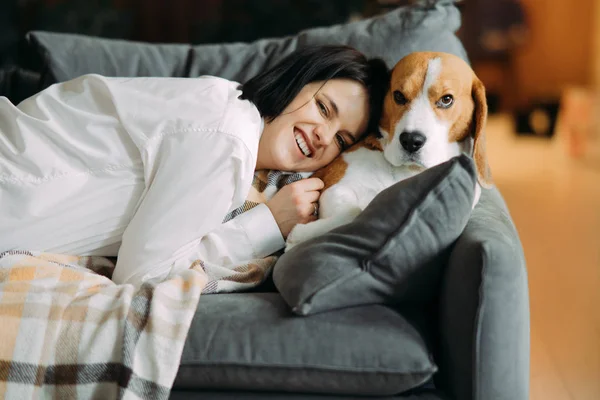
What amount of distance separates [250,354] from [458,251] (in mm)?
423

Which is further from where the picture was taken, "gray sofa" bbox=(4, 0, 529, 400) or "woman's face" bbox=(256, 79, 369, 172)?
"woman's face" bbox=(256, 79, 369, 172)

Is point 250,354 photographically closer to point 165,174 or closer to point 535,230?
point 165,174

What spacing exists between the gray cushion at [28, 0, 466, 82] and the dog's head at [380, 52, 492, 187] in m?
0.34

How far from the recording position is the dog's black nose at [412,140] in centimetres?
143

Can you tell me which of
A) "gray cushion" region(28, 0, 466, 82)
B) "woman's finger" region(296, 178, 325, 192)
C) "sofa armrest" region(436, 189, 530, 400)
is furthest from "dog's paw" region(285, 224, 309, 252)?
"gray cushion" region(28, 0, 466, 82)

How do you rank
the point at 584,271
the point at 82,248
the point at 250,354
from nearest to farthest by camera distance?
the point at 250,354, the point at 82,248, the point at 584,271

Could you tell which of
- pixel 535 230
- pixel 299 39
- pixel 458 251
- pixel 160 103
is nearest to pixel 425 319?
pixel 458 251

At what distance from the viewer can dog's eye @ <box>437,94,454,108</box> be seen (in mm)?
1470

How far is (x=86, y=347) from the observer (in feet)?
3.96

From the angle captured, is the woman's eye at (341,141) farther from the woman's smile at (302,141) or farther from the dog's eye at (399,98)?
the dog's eye at (399,98)

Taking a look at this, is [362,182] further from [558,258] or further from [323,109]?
[558,258]

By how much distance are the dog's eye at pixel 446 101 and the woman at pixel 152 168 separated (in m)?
0.23

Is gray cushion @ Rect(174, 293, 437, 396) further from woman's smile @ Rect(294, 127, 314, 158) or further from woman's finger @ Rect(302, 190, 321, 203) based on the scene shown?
woman's smile @ Rect(294, 127, 314, 158)

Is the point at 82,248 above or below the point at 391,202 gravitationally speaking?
below
